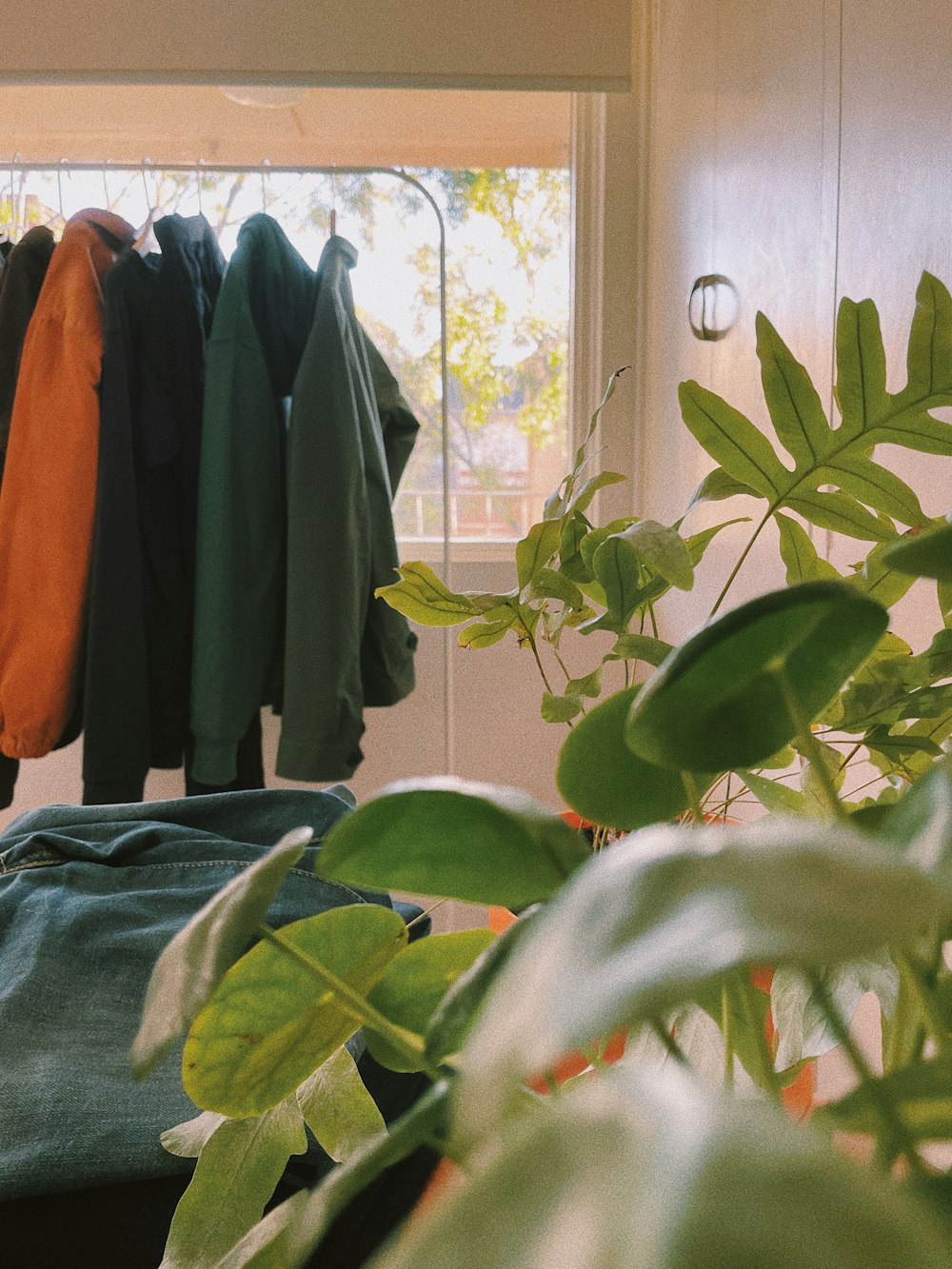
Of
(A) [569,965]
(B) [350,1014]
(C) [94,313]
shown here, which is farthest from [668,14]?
(A) [569,965]

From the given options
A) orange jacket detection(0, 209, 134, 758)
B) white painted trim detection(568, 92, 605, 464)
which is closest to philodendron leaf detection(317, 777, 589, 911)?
orange jacket detection(0, 209, 134, 758)

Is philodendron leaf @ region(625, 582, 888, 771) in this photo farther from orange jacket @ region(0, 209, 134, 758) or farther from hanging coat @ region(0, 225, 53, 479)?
hanging coat @ region(0, 225, 53, 479)

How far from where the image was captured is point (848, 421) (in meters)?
0.43

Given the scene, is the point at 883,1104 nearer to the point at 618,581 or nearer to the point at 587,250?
the point at 618,581

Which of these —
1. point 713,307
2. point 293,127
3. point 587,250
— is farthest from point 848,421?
point 293,127

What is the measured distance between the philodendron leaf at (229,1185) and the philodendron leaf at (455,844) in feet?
0.57

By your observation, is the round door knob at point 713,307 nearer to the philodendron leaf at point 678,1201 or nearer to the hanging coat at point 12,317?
the hanging coat at point 12,317

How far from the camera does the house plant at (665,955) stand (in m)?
0.09

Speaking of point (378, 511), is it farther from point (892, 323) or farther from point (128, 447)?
point (892, 323)

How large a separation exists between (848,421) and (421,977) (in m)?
0.28

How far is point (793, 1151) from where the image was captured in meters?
0.09

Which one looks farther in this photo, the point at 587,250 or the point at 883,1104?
the point at 587,250

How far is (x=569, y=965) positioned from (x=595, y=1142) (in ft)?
0.05

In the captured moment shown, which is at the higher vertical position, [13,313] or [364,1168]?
[13,313]
